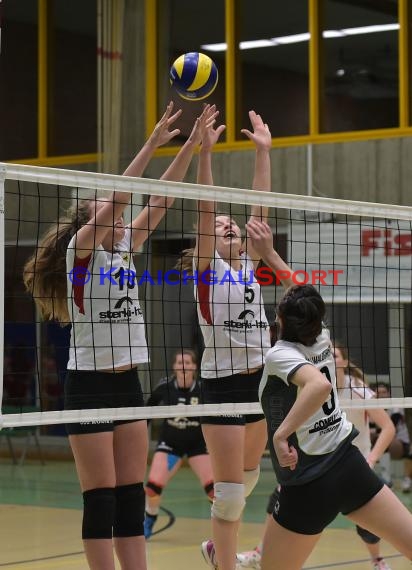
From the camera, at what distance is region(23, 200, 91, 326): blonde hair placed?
17.4 ft

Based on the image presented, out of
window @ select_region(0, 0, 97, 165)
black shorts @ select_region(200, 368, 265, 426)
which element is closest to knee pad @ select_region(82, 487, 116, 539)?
black shorts @ select_region(200, 368, 265, 426)

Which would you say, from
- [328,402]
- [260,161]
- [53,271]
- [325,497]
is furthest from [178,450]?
[325,497]

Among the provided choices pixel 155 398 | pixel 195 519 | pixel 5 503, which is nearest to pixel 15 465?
pixel 5 503

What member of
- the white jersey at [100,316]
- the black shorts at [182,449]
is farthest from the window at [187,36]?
the white jersey at [100,316]

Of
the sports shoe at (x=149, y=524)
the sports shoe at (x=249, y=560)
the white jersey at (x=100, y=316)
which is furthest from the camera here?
the sports shoe at (x=149, y=524)

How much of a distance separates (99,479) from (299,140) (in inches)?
396

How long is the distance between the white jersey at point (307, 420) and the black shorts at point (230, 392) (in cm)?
101

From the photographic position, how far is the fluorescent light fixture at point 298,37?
14.2 m

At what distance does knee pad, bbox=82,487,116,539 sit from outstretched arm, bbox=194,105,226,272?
4.63 feet

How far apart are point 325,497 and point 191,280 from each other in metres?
2.26

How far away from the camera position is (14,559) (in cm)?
820

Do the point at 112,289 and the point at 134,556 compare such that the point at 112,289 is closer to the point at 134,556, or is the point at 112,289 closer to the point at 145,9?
the point at 134,556

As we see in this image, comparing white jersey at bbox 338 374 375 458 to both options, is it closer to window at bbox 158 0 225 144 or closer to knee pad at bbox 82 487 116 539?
knee pad at bbox 82 487 116 539

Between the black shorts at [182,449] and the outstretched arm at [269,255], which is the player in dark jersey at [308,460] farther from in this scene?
the black shorts at [182,449]
